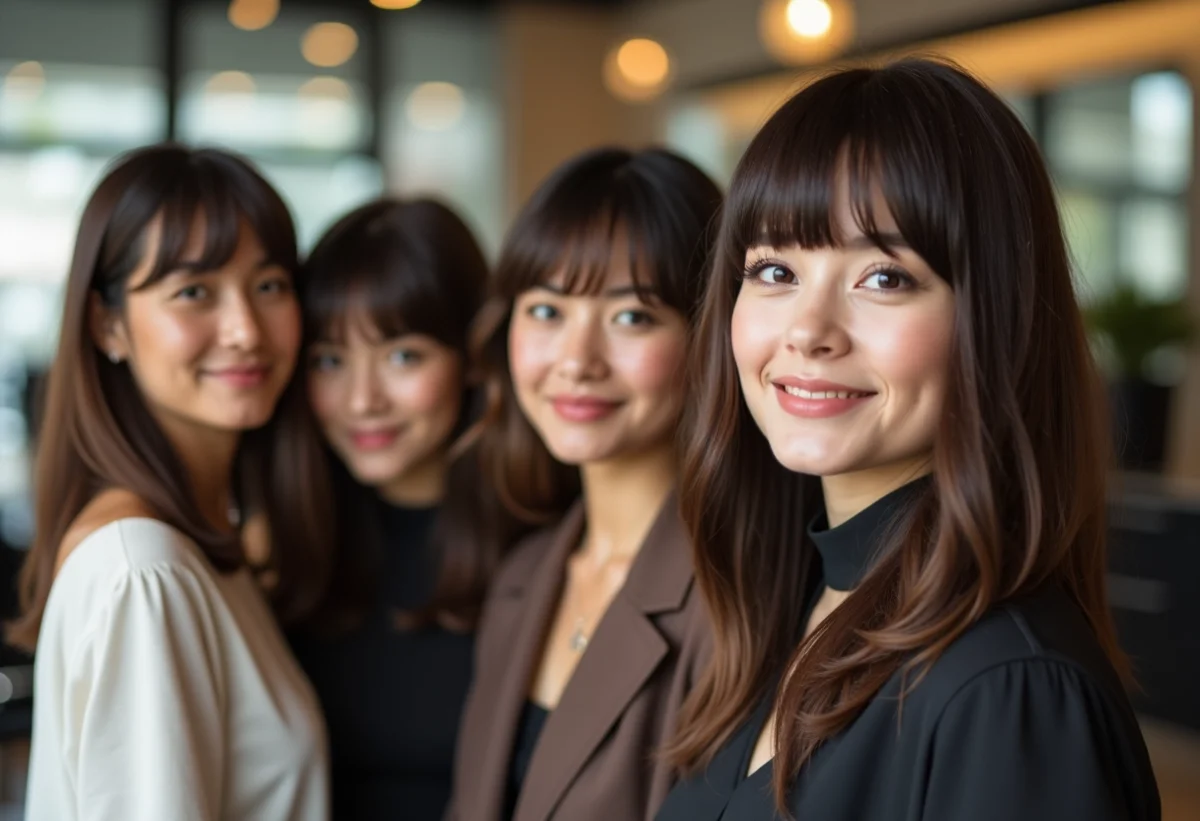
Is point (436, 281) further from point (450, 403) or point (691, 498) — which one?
point (691, 498)

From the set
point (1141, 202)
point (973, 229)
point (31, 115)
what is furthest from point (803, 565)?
point (31, 115)

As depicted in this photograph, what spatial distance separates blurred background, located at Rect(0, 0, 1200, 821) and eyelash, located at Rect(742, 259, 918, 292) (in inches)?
87.6

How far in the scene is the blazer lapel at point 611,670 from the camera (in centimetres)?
179

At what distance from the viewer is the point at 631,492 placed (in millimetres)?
2051

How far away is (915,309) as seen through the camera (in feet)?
4.09

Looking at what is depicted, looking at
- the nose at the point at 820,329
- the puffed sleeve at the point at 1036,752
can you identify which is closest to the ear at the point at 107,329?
the nose at the point at 820,329

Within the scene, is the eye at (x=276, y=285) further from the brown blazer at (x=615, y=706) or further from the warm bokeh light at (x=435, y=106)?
the warm bokeh light at (x=435, y=106)

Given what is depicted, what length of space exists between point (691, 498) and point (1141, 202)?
4.57m

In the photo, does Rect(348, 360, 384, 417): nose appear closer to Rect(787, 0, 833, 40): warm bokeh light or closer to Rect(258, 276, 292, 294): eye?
Rect(258, 276, 292, 294): eye

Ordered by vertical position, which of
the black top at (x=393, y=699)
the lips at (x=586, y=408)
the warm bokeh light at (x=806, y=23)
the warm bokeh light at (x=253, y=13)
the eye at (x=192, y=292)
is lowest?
the black top at (x=393, y=699)

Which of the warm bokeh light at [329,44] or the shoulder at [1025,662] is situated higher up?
the warm bokeh light at [329,44]

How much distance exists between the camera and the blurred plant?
16.9 feet

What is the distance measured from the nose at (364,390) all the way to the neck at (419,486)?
0.22 meters

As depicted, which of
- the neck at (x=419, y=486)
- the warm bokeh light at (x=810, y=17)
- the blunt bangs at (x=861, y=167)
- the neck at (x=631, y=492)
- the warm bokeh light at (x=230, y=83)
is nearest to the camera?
the blunt bangs at (x=861, y=167)
